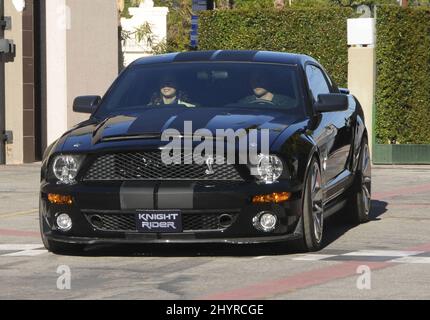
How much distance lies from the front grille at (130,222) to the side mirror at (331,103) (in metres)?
1.79

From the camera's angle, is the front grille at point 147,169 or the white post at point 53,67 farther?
the white post at point 53,67

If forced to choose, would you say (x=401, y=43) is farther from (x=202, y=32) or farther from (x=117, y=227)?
(x=117, y=227)

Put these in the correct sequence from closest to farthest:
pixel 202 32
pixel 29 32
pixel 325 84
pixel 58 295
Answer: pixel 58 295, pixel 325 84, pixel 29 32, pixel 202 32

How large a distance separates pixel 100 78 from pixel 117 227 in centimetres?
1465

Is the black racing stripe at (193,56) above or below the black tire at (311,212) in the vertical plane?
above

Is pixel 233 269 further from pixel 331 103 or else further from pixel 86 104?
pixel 86 104

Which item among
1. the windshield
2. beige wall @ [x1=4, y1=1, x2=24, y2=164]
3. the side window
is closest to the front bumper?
the windshield

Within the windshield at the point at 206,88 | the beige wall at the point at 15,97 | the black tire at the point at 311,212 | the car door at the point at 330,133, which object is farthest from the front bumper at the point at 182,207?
the beige wall at the point at 15,97

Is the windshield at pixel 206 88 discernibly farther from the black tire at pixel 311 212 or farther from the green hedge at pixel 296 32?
the green hedge at pixel 296 32

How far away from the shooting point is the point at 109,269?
1019 centimetres

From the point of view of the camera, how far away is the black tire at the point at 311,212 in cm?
1085

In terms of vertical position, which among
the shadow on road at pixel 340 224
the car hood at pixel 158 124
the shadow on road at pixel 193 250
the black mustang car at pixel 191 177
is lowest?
the shadow on road at pixel 340 224

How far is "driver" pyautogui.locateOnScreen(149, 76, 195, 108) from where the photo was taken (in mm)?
11891
